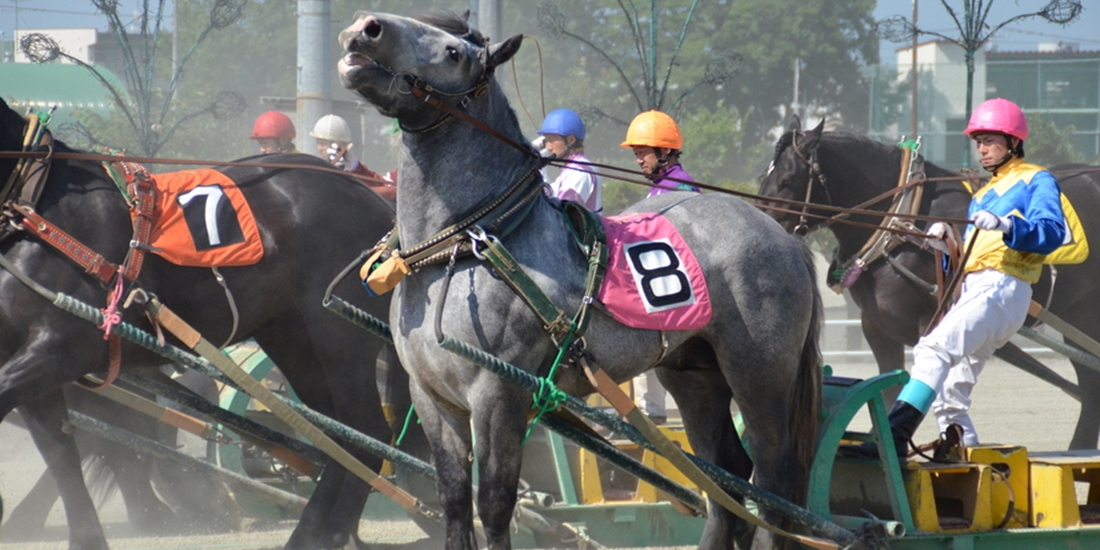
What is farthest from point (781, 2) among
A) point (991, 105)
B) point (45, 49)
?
point (991, 105)

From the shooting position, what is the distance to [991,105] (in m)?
5.04

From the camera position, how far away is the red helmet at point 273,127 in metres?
8.65

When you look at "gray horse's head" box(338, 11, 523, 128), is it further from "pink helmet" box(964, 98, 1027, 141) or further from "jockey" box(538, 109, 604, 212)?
"jockey" box(538, 109, 604, 212)

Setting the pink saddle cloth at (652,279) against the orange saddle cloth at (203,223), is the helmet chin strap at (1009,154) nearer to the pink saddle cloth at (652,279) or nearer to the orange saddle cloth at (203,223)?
the pink saddle cloth at (652,279)

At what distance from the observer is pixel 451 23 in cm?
368

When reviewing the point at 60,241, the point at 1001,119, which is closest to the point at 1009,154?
the point at 1001,119

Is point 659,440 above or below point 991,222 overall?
below

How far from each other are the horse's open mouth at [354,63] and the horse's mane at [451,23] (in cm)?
30

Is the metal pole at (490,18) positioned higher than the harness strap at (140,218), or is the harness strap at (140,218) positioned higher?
the metal pole at (490,18)

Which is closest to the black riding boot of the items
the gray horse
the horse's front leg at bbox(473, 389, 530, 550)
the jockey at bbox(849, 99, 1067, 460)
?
the jockey at bbox(849, 99, 1067, 460)

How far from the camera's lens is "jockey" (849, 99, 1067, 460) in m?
4.56

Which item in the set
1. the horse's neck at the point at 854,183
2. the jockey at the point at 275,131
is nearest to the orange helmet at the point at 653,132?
the horse's neck at the point at 854,183

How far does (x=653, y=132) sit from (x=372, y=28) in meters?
2.95

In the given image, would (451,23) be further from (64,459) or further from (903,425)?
(64,459)
